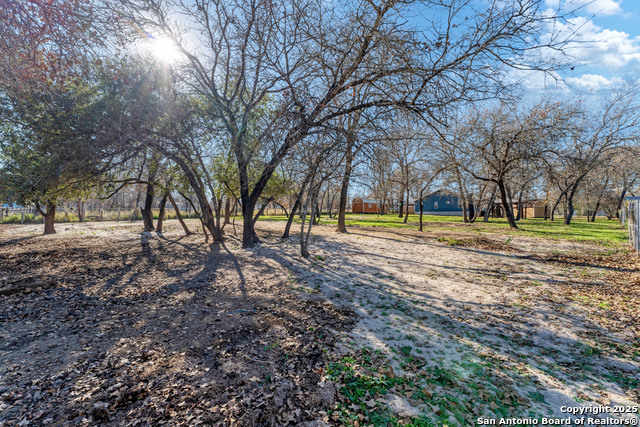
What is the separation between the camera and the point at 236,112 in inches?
343

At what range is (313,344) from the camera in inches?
127

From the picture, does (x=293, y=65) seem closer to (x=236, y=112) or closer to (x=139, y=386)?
(x=236, y=112)

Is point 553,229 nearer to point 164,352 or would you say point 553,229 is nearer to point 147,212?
point 164,352

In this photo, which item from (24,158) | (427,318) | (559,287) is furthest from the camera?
(24,158)

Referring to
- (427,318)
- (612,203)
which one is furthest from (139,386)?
(612,203)

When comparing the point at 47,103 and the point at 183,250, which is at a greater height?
the point at 47,103

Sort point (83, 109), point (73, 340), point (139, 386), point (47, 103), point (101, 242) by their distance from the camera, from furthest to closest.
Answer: point (101, 242)
point (83, 109)
point (47, 103)
point (73, 340)
point (139, 386)

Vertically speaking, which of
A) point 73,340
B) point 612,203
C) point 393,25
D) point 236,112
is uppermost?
point 393,25

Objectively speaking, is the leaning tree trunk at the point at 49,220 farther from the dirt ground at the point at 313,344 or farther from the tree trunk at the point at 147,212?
the dirt ground at the point at 313,344

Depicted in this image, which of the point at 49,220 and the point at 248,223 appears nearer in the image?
the point at 248,223

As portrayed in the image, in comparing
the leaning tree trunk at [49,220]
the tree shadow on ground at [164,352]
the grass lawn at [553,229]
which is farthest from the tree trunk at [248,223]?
the grass lawn at [553,229]

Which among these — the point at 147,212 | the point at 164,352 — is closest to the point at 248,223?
the point at 164,352

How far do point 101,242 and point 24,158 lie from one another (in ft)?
15.8

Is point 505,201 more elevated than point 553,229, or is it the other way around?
point 505,201
